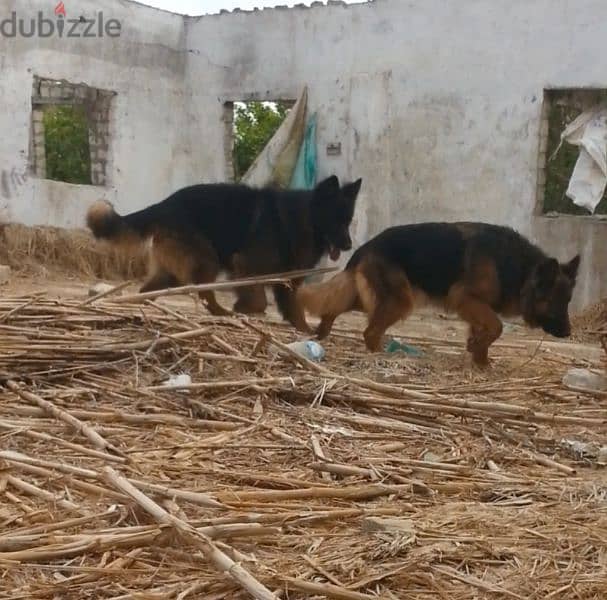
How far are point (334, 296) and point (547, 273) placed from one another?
1637 mm

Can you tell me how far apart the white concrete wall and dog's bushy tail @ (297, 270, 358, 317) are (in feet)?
16.6

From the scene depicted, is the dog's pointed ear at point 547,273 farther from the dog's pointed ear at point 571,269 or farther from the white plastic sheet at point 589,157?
the white plastic sheet at point 589,157

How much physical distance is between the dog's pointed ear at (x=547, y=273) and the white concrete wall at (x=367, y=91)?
473 cm

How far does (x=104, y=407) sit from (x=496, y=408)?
1966 mm

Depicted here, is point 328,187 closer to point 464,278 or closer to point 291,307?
point 291,307

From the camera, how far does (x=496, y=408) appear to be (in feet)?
17.3

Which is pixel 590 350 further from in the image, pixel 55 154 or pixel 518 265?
pixel 55 154

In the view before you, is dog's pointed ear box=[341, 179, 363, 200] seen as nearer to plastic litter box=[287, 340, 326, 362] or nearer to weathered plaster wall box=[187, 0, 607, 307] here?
plastic litter box=[287, 340, 326, 362]

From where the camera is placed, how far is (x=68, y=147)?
1880 centimetres

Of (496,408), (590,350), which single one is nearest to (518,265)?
(590,350)

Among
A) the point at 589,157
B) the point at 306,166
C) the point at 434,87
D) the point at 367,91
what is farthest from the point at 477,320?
the point at 306,166

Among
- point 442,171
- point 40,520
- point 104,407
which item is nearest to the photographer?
point 40,520

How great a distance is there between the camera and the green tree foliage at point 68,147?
60.5 ft

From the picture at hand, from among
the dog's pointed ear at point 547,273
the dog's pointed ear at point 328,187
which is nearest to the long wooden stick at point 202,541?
the dog's pointed ear at point 547,273
